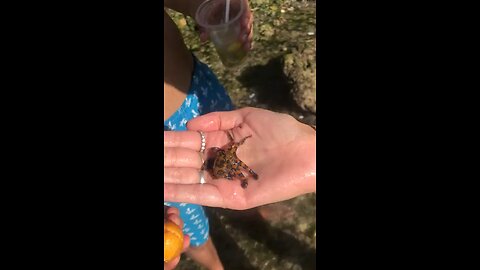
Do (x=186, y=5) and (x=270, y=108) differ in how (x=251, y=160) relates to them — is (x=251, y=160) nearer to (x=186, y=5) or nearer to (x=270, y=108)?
(x=186, y=5)

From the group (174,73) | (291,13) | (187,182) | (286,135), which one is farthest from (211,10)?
(291,13)

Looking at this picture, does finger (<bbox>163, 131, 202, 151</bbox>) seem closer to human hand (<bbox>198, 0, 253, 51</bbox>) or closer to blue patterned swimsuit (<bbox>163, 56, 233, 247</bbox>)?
blue patterned swimsuit (<bbox>163, 56, 233, 247</bbox>)

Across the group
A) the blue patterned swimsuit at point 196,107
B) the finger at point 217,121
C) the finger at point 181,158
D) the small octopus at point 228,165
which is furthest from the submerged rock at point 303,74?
the finger at point 181,158

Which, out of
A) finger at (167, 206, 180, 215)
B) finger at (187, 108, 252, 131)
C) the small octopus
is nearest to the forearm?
finger at (187, 108, 252, 131)

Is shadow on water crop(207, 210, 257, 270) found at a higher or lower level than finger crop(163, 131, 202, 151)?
lower

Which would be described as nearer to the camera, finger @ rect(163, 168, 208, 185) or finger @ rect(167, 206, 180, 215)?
finger @ rect(163, 168, 208, 185)

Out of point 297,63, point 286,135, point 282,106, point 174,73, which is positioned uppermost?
point 174,73

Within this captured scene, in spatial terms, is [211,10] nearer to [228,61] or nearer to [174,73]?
[228,61]
